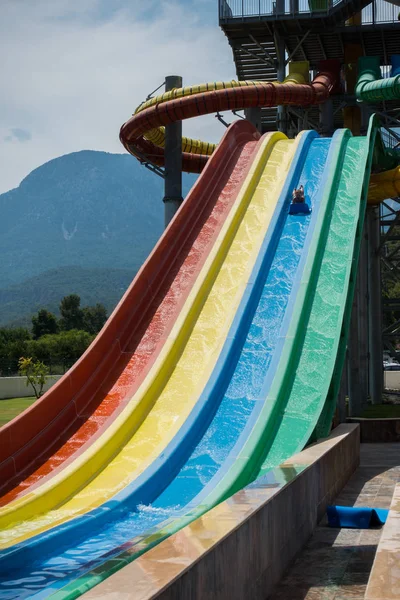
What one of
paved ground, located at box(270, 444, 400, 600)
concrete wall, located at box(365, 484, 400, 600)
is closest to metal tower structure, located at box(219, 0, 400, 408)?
paved ground, located at box(270, 444, 400, 600)

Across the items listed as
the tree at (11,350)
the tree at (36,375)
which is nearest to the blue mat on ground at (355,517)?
the tree at (36,375)

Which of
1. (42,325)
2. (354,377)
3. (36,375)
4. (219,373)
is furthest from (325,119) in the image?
(42,325)

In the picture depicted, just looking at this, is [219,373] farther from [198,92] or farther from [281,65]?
[281,65]

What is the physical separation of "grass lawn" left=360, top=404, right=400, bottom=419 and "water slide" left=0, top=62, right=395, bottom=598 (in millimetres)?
4482

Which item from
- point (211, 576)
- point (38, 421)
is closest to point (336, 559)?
point (211, 576)

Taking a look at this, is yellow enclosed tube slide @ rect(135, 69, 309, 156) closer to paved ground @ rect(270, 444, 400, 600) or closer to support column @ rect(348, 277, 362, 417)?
support column @ rect(348, 277, 362, 417)

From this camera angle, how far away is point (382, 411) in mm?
17219

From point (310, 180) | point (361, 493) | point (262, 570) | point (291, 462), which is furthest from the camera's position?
point (310, 180)

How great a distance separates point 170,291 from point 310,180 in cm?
401

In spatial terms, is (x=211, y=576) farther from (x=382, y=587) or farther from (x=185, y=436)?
(x=185, y=436)

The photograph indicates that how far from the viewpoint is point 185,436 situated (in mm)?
8867

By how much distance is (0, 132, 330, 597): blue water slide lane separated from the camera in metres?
6.72

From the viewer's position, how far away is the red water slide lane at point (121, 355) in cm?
891

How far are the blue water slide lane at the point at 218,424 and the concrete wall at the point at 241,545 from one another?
0.78 meters
